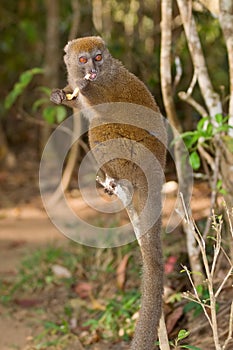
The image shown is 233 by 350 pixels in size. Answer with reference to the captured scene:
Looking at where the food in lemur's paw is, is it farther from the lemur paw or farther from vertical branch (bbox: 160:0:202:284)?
vertical branch (bbox: 160:0:202:284)

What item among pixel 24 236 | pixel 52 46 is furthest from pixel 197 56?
pixel 52 46

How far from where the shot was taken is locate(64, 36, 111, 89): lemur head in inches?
171

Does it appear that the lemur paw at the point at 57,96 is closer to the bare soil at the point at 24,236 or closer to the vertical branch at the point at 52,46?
the bare soil at the point at 24,236

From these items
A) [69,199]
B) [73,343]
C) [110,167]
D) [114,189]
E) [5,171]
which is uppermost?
[5,171]

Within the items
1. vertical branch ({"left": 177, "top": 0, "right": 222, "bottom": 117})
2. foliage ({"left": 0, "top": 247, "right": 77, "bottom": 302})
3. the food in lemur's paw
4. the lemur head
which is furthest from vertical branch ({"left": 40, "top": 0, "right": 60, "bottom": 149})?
the food in lemur's paw

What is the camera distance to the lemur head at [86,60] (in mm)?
4332

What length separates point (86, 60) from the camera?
4.36m

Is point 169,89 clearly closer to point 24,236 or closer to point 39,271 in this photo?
point 39,271

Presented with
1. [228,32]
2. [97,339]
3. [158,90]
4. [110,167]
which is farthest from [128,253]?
[158,90]

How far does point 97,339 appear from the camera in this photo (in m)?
4.81

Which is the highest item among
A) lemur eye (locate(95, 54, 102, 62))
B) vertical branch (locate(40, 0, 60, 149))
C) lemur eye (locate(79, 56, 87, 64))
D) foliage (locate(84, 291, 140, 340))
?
vertical branch (locate(40, 0, 60, 149))

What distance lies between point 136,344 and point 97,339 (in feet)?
4.86

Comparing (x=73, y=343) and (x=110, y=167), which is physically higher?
(x=110, y=167)

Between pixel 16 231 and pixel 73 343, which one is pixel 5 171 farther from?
pixel 73 343
